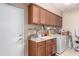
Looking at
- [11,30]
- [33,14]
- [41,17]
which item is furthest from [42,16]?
[11,30]

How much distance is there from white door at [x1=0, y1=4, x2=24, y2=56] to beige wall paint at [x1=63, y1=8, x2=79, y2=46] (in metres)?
1.02

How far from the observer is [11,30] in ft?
4.97

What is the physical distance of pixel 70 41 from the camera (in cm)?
221

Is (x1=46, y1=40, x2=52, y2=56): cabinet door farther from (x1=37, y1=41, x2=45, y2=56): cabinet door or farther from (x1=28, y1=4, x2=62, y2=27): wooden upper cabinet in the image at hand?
(x1=28, y1=4, x2=62, y2=27): wooden upper cabinet

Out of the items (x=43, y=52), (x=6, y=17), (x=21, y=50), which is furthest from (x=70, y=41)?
(x=6, y=17)

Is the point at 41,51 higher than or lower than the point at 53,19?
lower

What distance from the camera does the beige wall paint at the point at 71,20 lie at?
1896 millimetres

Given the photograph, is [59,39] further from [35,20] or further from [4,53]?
[4,53]

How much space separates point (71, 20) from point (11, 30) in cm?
135

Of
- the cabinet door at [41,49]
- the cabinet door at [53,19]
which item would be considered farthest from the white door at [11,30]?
the cabinet door at [53,19]

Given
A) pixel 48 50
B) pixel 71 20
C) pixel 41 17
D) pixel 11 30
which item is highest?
pixel 41 17

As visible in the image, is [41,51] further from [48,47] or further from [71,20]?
[71,20]

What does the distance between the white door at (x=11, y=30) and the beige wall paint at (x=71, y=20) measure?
3.35ft

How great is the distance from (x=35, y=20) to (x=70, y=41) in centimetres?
107
